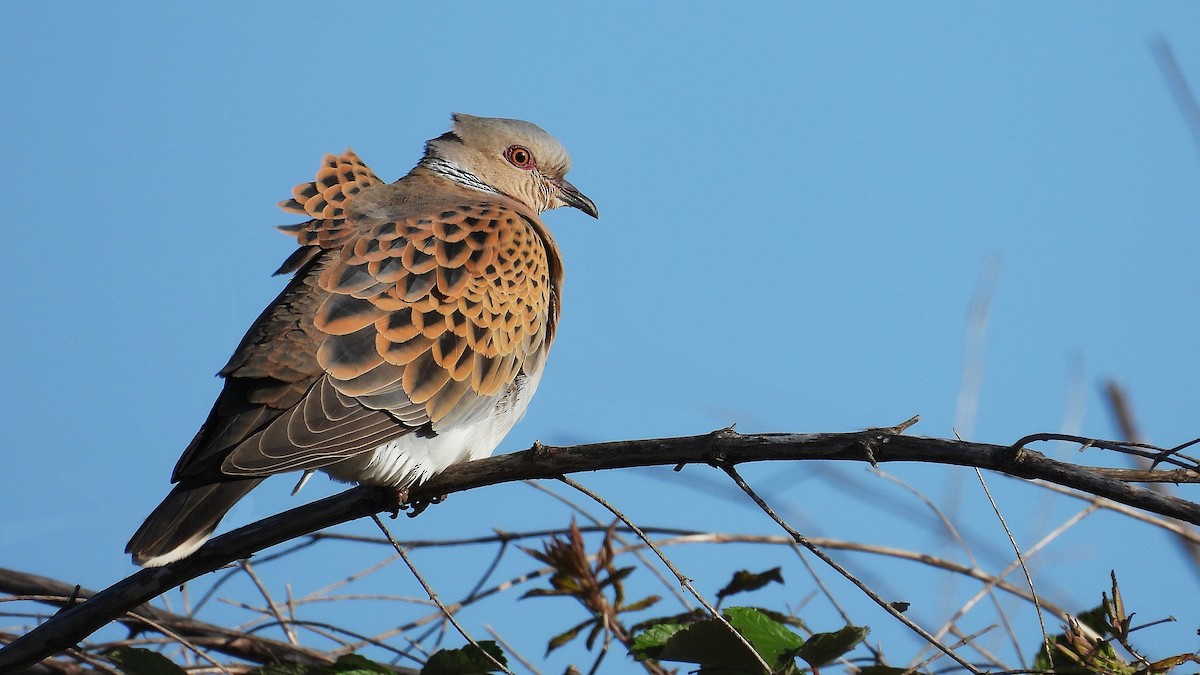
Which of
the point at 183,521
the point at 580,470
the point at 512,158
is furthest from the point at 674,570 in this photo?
the point at 512,158

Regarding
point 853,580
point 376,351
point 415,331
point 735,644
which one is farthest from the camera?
point 415,331

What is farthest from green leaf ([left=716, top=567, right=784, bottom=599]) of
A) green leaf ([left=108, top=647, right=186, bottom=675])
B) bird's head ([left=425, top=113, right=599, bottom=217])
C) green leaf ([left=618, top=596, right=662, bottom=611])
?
bird's head ([left=425, top=113, right=599, bottom=217])

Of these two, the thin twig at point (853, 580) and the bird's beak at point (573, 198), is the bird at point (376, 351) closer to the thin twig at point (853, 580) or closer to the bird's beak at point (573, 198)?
the bird's beak at point (573, 198)

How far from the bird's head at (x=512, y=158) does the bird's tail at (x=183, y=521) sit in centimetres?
243

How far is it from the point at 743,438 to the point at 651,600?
1.08m

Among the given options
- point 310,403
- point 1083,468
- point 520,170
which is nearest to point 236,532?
point 310,403

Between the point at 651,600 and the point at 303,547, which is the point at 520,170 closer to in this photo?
the point at 303,547

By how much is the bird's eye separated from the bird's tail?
2575mm

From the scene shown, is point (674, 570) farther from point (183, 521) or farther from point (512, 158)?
point (512, 158)

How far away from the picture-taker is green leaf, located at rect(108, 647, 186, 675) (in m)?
2.78

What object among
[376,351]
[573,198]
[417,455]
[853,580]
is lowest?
[853,580]

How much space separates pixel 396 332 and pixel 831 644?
1.69 meters

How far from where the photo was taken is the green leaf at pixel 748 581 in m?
3.12

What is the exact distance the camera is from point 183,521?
294 cm
